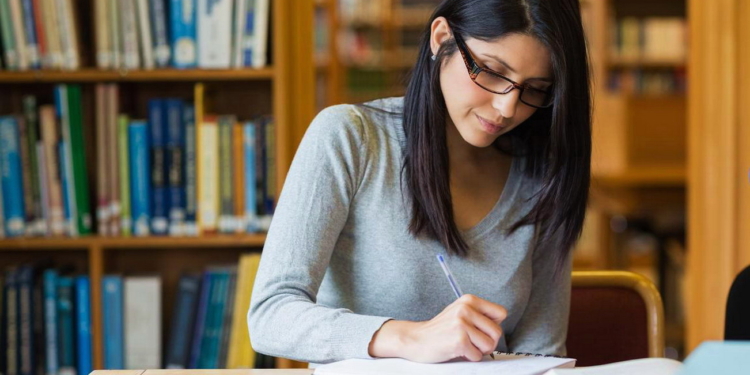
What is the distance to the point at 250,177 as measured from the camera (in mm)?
2160

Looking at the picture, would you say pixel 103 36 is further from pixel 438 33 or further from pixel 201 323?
pixel 438 33

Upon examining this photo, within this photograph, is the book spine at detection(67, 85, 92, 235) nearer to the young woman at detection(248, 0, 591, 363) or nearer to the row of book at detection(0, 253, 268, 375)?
the row of book at detection(0, 253, 268, 375)

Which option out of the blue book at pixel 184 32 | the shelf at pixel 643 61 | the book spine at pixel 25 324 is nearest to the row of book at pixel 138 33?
the blue book at pixel 184 32

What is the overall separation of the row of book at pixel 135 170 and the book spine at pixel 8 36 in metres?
0.11

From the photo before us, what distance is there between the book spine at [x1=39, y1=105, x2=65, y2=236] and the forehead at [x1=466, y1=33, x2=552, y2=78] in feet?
4.25

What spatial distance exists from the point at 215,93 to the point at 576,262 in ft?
11.6

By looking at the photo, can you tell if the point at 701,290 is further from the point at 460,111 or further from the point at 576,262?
the point at 576,262

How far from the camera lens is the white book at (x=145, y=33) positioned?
7.01 ft

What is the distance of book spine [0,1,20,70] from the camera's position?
7.00ft

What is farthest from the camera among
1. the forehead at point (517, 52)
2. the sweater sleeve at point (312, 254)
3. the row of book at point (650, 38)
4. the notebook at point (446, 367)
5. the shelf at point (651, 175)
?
the row of book at point (650, 38)

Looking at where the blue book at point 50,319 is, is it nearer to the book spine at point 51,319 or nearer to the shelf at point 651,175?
the book spine at point 51,319

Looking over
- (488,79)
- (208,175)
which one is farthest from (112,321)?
(488,79)

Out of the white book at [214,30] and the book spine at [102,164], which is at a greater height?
the white book at [214,30]

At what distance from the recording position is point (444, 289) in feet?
4.31
